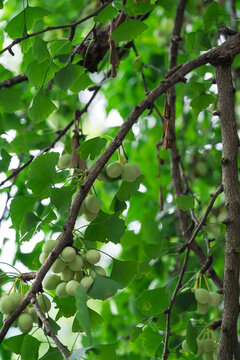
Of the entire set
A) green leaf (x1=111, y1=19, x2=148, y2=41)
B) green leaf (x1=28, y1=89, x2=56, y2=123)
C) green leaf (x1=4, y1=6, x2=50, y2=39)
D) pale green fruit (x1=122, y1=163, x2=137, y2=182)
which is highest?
green leaf (x1=4, y1=6, x2=50, y2=39)

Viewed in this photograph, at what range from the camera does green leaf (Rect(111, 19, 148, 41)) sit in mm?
838

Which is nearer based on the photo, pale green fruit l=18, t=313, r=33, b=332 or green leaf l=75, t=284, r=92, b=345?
green leaf l=75, t=284, r=92, b=345

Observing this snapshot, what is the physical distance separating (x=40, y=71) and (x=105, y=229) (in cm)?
34

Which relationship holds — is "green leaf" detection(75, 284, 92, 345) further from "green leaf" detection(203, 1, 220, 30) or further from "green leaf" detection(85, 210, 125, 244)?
"green leaf" detection(203, 1, 220, 30)

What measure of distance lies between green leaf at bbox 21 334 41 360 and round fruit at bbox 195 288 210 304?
34 centimetres

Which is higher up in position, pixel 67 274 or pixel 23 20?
pixel 23 20

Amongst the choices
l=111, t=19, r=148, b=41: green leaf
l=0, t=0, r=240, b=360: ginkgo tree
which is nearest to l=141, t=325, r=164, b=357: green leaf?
l=0, t=0, r=240, b=360: ginkgo tree

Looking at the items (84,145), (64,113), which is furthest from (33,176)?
(64,113)

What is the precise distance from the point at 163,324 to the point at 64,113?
3.84ft

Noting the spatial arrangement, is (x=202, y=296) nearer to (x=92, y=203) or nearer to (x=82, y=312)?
(x=92, y=203)

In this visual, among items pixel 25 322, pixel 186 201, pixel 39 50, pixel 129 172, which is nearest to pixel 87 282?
pixel 25 322

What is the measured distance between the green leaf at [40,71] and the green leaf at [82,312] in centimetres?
48

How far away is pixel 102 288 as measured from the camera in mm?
666

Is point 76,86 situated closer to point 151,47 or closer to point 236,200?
point 236,200
